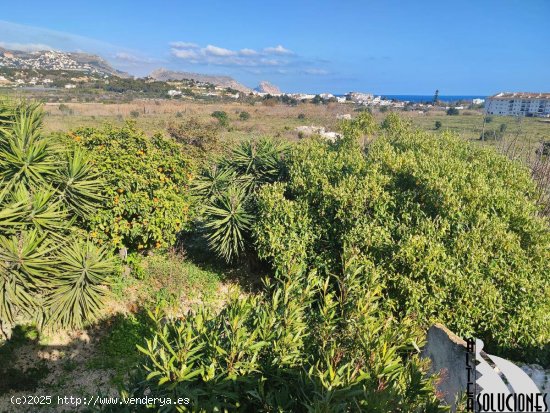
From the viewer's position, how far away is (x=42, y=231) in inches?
274

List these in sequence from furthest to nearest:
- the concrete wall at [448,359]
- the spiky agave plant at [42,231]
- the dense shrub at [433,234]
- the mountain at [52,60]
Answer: the mountain at [52,60] → the dense shrub at [433,234] → the spiky agave plant at [42,231] → the concrete wall at [448,359]

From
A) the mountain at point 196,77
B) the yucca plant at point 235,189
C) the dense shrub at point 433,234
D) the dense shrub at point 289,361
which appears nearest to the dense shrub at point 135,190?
the yucca plant at point 235,189

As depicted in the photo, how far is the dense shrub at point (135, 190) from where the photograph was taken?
27.8 feet

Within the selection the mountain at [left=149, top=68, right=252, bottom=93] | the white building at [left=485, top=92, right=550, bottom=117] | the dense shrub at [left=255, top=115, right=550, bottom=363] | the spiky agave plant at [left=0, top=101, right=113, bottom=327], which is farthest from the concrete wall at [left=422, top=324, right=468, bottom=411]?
the mountain at [left=149, top=68, right=252, bottom=93]

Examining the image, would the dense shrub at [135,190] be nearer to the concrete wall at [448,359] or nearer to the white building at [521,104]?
the concrete wall at [448,359]

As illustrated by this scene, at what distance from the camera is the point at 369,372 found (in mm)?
3213

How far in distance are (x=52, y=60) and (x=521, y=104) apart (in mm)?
128282

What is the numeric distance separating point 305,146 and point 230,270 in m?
4.52

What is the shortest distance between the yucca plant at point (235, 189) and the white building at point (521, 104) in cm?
8515

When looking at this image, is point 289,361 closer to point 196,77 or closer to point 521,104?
point 521,104

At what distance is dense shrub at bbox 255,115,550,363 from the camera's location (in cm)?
660

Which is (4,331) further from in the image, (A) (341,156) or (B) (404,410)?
(A) (341,156)

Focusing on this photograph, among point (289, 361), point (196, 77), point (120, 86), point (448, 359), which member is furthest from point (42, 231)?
point (196, 77)

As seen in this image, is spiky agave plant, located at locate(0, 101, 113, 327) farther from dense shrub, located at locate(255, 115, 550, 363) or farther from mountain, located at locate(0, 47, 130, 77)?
mountain, located at locate(0, 47, 130, 77)
